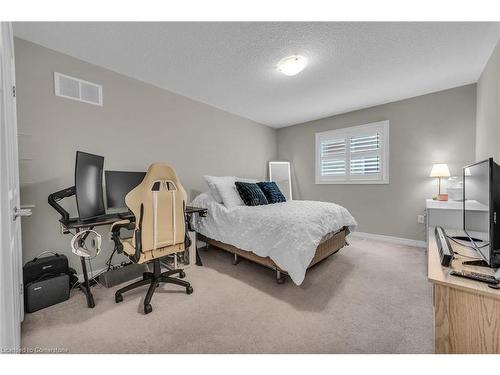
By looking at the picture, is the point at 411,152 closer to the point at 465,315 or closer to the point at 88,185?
the point at 465,315

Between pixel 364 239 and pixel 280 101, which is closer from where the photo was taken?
pixel 280 101

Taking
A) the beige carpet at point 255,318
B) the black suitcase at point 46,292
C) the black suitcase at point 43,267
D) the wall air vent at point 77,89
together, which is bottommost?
the beige carpet at point 255,318

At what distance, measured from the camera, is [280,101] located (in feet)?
11.3

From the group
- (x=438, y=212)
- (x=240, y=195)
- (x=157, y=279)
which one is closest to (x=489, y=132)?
(x=438, y=212)

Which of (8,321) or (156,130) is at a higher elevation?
(156,130)

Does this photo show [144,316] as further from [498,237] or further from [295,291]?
[498,237]

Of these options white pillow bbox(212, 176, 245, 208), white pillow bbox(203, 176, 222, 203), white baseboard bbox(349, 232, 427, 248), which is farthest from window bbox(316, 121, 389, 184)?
white pillow bbox(203, 176, 222, 203)

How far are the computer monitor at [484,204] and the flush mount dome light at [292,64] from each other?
1.77 meters

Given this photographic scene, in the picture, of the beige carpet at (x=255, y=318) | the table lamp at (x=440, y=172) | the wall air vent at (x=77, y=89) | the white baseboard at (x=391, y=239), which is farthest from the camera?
the white baseboard at (x=391, y=239)

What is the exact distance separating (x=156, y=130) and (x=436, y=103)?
4.16 metres

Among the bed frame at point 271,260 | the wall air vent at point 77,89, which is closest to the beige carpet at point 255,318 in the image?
the bed frame at point 271,260

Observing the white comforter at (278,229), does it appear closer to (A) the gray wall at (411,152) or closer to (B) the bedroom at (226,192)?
(B) the bedroom at (226,192)

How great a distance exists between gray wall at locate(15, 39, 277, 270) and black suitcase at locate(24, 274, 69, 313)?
1.33 ft

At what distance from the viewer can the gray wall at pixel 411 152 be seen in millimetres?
2945
